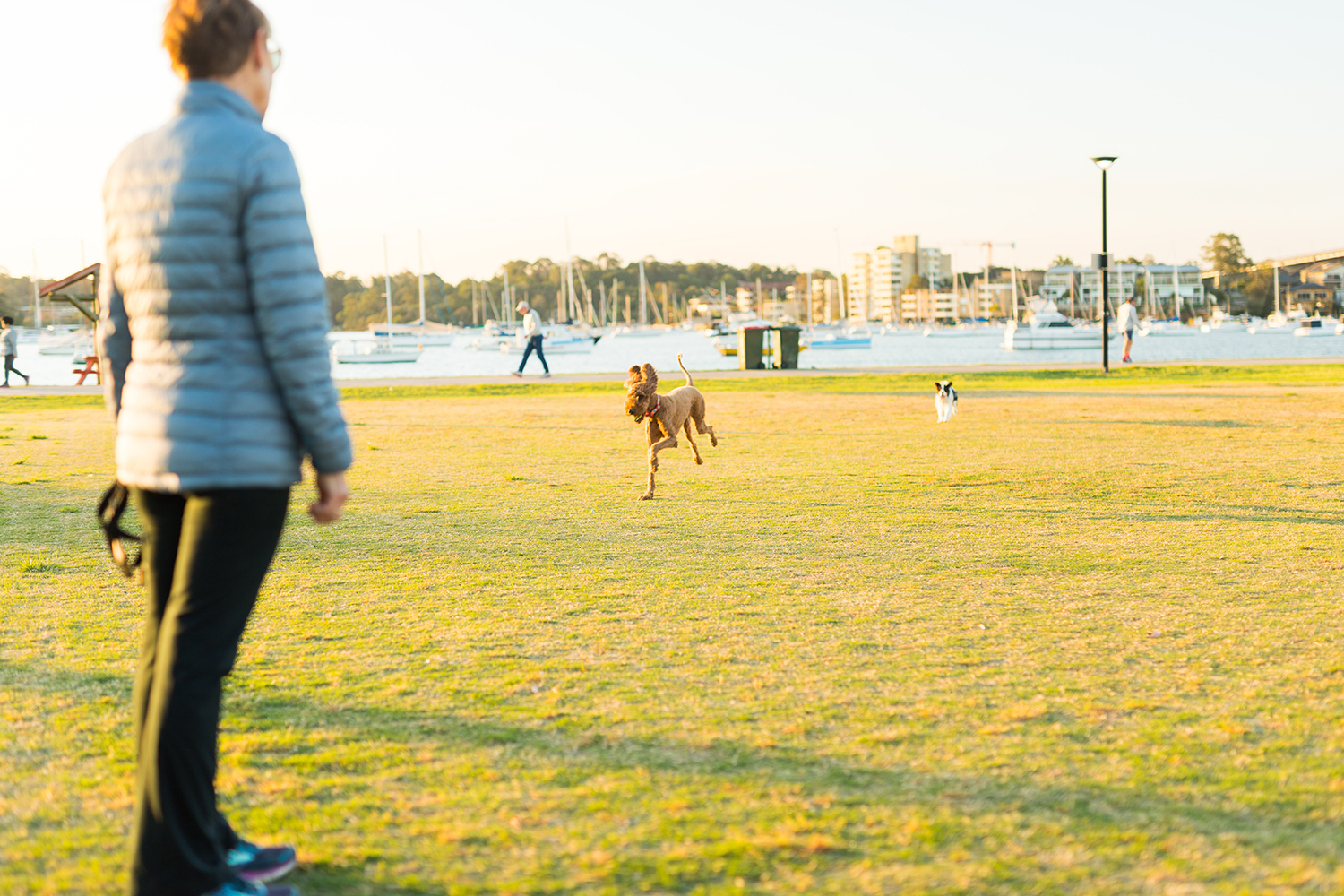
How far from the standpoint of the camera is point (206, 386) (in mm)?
2348

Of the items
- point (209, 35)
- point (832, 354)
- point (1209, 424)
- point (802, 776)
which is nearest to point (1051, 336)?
point (832, 354)

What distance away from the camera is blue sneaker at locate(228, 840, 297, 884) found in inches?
103

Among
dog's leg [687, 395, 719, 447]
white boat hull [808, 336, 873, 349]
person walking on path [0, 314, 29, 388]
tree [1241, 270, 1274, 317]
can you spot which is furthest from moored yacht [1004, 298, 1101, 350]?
tree [1241, 270, 1274, 317]

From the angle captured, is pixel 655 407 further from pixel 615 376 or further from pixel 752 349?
pixel 752 349

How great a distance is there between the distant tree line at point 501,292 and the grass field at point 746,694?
91.8m

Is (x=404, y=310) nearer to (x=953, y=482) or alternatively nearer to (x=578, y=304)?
(x=578, y=304)

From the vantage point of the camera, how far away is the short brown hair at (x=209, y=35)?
241 centimetres

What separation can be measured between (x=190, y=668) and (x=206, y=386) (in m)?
0.60

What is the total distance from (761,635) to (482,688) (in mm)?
1271

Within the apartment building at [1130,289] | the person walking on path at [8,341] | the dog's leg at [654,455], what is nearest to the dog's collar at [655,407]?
the dog's leg at [654,455]

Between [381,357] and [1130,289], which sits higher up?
[1130,289]

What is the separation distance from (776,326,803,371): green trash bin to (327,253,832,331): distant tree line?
2808 inches

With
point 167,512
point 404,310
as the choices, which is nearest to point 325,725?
point 167,512

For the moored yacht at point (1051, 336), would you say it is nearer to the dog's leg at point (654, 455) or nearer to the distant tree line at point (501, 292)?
the distant tree line at point (501, 292)
